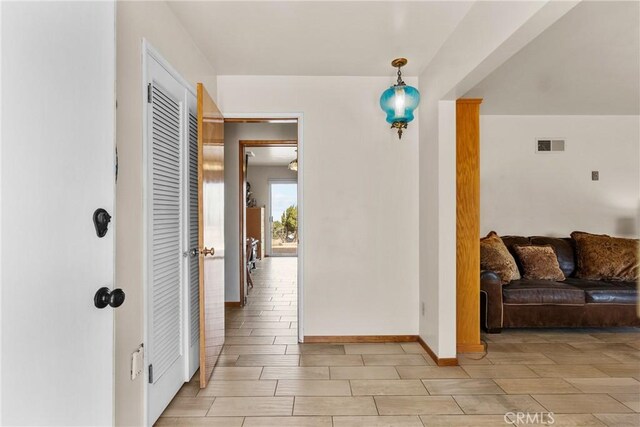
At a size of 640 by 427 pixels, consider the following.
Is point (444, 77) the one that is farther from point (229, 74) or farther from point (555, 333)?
point (555, 333)

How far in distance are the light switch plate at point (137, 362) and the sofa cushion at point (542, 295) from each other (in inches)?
128

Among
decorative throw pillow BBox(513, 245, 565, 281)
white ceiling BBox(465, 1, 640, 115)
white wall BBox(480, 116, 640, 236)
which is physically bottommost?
decorative throw pillow BBox(513, 245, 565, 281)

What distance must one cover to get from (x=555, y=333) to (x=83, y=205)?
420cm

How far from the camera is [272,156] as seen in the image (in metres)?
8.52

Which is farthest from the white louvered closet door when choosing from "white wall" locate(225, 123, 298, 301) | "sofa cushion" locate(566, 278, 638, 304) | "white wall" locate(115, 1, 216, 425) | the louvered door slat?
"sofa cushion" locate(566, 278, 638, 304)

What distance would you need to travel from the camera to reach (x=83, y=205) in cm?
110

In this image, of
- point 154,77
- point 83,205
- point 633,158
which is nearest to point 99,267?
point 83,205

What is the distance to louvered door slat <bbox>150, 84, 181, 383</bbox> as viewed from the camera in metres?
2.05

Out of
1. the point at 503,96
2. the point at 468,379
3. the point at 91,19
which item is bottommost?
the point at 468,379

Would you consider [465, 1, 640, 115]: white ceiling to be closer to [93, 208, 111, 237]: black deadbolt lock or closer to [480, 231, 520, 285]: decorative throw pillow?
[480, 231, 520, 285]: decorative throw pillow

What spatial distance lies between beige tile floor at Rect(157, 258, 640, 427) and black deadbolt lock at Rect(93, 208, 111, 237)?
4.72ft

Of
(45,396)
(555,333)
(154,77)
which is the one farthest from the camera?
(555,333)

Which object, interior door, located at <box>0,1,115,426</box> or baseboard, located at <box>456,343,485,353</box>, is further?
baseboard, located at <box>456,343,485,353</box>

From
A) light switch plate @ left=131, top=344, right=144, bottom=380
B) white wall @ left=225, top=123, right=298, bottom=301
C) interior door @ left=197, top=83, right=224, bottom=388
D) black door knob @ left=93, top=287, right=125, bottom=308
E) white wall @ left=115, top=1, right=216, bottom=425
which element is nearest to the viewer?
black door knob @ left=93, top=287, right=125, bottom=308
